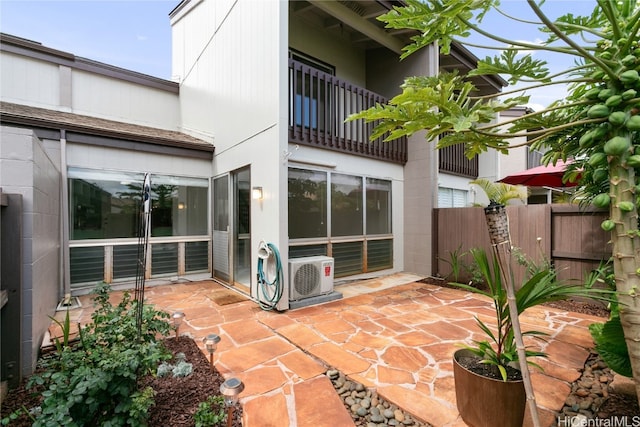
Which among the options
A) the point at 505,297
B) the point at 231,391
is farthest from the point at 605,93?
the point at 231,391

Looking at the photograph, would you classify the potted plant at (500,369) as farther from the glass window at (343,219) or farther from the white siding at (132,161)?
the white siding at (132,161)

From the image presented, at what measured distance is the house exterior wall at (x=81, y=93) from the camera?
21.8ft

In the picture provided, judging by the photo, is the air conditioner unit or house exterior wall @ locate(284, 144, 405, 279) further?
house exterior wall @ locate(284, 144, 405, 279)

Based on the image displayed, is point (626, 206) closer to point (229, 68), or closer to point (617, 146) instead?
point (617, 146)

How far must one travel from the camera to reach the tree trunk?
139 cm

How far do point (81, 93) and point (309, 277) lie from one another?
7.69 meters

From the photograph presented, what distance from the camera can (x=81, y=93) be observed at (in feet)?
24.2

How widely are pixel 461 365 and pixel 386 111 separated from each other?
1.85 m

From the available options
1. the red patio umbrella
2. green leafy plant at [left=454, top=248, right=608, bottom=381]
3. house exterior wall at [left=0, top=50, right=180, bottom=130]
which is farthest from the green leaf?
house exterior wall at [left=0, top=50, right=180, bottom=130]

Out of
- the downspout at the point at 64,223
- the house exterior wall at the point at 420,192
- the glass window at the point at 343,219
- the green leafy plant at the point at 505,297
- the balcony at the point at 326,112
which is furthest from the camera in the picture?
the house exterior wall at the point at 420,192

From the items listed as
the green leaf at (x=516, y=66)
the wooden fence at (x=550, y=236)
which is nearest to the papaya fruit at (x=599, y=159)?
the green leaf at (x=516, y=66)

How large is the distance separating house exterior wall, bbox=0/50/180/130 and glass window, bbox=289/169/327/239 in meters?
5.57

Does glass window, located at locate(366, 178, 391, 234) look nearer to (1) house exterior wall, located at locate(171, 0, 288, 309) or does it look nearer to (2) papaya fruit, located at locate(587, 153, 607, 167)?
(1) house exterior wall, located at locate(171, 0, 288, 309)

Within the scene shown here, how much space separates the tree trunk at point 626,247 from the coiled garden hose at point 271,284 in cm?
372
